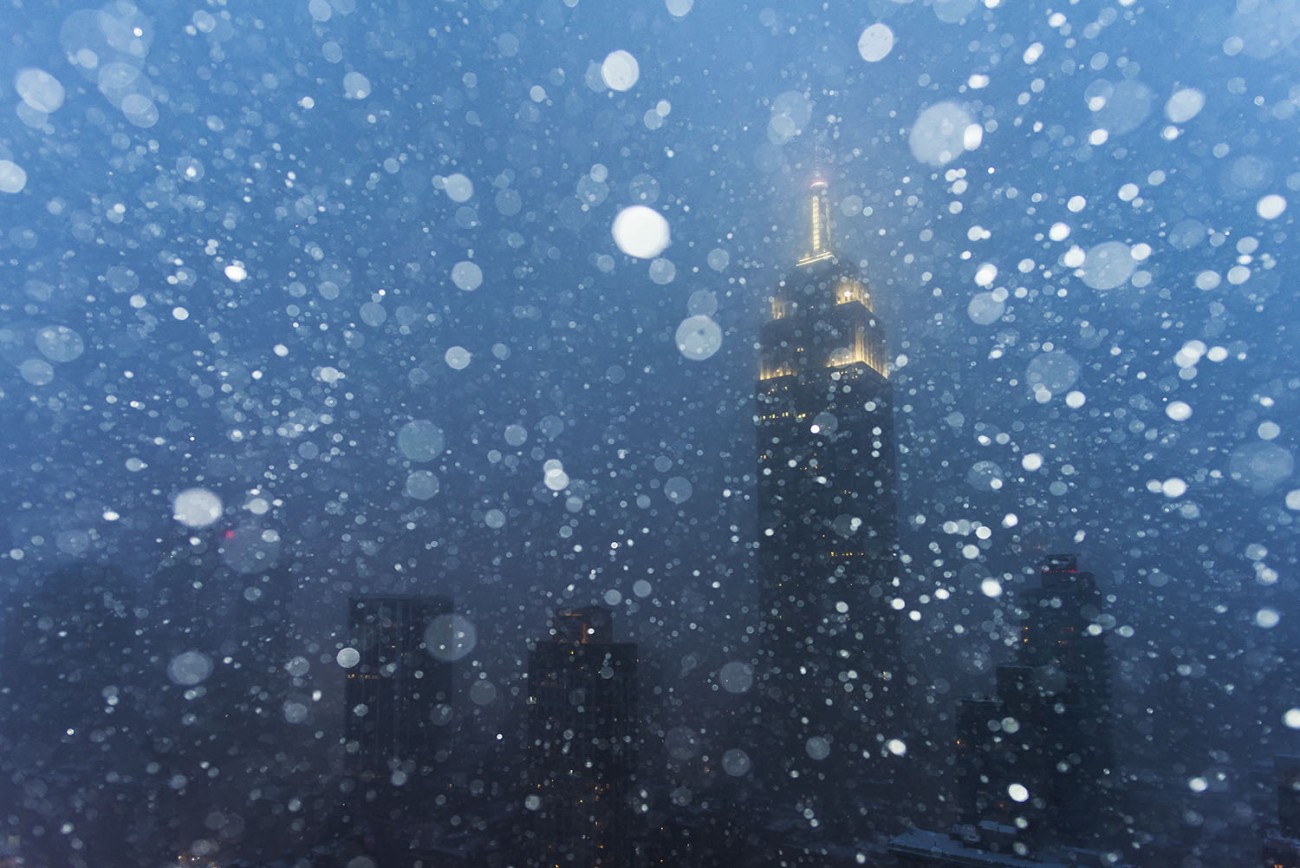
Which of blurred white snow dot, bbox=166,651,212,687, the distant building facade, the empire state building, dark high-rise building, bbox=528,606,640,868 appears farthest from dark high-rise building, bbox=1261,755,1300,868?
blurred white snow dot, bbox=166,651,212,687

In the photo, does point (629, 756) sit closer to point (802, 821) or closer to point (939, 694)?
point (802, 821)

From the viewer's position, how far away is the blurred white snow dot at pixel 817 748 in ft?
184

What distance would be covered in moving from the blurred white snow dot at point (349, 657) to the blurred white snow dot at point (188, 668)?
98.5 ft

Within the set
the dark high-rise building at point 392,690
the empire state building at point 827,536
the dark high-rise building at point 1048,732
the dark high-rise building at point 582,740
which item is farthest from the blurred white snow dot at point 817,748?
the dark high-rise building at point 392,690

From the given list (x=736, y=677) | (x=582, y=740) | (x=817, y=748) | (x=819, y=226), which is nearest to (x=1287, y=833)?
(x=817, y=748)

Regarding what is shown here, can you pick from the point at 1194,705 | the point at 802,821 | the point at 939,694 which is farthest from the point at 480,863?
the point at 1194,705

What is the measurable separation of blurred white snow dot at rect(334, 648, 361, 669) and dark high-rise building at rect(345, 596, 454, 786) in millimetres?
379

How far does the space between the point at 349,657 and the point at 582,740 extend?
29456 mm

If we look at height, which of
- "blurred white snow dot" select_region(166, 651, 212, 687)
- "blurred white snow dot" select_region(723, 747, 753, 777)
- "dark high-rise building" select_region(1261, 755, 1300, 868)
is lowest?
"blurred white snow dot" select_region(723, 747, 753, 777)

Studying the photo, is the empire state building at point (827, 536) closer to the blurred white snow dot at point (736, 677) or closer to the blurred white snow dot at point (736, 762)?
the blurred white snow dot at point (736, 762)

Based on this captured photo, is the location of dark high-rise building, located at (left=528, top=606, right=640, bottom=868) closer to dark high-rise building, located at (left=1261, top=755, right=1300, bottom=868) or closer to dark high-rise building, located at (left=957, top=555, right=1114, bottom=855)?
dark high-rise building, located at (left=957, top=555, right=1114, bottom=855)

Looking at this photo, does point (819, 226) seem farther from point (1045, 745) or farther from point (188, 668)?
point (188, 668)

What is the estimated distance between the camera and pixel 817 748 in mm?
56406

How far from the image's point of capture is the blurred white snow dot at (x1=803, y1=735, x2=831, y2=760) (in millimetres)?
56219
